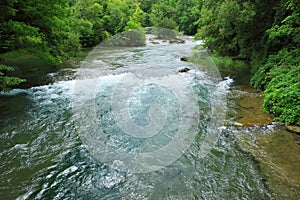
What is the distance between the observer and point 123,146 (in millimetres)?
5242

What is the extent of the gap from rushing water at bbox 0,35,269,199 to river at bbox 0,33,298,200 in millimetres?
19

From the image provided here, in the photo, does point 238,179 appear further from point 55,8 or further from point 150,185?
point 55,8

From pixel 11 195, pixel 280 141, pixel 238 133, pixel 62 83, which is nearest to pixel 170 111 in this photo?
pixel 238 133

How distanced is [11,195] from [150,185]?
93.4 inches

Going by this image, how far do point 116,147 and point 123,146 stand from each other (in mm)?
176

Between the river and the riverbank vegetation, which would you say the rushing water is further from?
the riverbank vegetation

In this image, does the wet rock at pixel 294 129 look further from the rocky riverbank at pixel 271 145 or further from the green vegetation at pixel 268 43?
the green vegetation at pixel 268 43

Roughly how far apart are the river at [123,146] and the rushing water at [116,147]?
2 cm

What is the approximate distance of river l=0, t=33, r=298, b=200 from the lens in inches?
148

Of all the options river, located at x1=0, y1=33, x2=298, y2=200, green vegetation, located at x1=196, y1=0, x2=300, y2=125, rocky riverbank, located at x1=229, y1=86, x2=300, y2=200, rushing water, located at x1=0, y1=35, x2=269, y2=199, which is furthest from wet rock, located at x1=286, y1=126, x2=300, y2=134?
rushing water, located at x1=0, y1=35, x2=269, y2=199

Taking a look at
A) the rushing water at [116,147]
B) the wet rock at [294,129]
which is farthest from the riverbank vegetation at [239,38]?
the rushing water at [116,147]

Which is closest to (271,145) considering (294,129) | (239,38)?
(294,129)

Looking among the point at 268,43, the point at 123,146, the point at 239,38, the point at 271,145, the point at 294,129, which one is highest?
the point at 268,43

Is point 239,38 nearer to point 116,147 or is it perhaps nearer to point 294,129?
point 294,129
